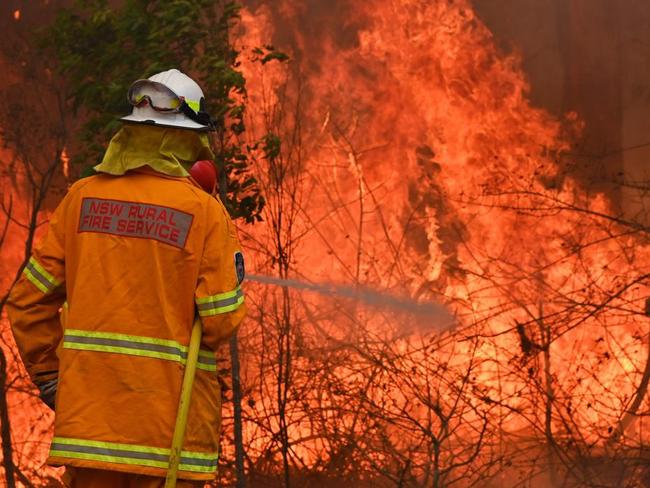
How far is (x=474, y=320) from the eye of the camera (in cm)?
589

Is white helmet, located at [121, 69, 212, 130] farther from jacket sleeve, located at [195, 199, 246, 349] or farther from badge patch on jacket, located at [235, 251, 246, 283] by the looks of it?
badge patch on jacket, located at [235, 251, 246, 283]

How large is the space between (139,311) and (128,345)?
0.10 m

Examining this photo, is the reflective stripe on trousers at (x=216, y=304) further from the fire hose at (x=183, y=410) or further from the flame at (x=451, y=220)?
the flame at (x=451, y=220)

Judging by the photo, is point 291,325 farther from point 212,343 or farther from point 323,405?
point 212,343

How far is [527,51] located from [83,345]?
3.78 m

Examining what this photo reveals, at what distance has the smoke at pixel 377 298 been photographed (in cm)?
599

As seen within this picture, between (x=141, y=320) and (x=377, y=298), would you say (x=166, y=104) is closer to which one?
(x=141, y=320)

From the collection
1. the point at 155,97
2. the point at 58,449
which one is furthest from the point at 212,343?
the point at 155,97

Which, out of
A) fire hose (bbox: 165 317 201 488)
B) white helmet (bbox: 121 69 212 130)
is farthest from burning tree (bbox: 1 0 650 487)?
fire hose (bbox: 165 317 201 488)

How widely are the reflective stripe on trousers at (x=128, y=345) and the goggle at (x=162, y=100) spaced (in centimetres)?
69

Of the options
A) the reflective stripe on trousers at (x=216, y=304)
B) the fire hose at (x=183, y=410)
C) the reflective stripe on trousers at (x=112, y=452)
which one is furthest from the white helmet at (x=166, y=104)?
the reflective stripe on trousers at (x=112, y=452)

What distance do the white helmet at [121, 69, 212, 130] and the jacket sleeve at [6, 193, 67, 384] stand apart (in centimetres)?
36

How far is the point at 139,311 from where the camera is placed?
298cm

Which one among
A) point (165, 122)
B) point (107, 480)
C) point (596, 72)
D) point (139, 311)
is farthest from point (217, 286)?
point (596, 72)
